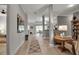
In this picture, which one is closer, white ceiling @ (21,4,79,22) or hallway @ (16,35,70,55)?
hallway @ (16,35,70,55)

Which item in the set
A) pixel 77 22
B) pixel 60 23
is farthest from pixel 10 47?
pixel 60 23

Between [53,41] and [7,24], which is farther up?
[7,24]

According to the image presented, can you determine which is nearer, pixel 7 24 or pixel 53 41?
pixel 7 24

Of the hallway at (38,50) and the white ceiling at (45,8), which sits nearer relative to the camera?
the hallway at (38,50)

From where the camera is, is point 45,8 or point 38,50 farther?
point 45,8

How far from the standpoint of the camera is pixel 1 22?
147 inches

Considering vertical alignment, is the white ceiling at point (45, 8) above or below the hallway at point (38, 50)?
above

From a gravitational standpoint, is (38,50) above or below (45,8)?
below

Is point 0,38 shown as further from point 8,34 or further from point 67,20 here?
point 67,20

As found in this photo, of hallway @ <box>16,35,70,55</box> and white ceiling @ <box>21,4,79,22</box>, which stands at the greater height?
white ceiling @ <box>21,4,79,22</box>
